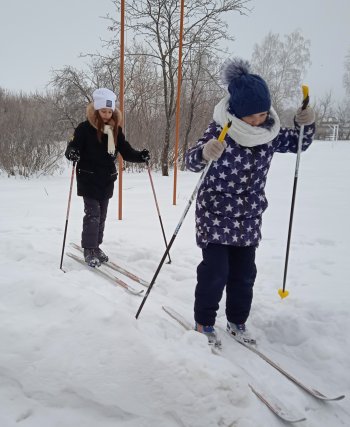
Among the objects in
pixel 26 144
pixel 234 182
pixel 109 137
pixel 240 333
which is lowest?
pixel 240 333

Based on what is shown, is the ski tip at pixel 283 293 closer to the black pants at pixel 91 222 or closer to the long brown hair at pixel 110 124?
the black pants at pixel 91 222

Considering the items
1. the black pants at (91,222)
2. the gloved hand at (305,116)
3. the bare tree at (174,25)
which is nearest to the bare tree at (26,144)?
the bare tree at (174,25)

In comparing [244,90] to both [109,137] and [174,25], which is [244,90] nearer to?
[109,137]

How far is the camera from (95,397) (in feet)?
5.09

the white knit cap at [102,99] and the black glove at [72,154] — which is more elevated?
the white knit cap at [102,99]

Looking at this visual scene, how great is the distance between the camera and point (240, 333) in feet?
8.07

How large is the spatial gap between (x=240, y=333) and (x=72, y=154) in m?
2.18

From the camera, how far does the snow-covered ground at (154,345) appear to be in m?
1.55

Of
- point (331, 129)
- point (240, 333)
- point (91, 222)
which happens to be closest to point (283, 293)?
point (240, 333)

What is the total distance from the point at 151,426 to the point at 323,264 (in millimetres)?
2818

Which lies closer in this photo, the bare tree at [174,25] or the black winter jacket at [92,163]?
the black winter jacket at [92,163]

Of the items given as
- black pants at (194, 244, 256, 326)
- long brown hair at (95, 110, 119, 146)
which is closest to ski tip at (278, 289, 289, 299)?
black pants at (194, 244, 256, 326)

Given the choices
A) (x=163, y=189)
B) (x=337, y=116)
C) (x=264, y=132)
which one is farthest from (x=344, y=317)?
(x=337, y=116)

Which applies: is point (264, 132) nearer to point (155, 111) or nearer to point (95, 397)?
point (95, 397)
